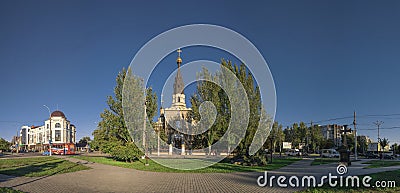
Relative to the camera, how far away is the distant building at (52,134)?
102 m

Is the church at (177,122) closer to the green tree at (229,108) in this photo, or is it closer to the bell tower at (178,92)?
the bell tower at (178,92)

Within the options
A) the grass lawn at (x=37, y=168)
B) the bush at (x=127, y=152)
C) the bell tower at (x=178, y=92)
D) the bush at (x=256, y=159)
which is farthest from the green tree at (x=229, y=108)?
the bell tower at (x=178, y=92)

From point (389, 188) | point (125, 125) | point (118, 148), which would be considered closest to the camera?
point (389, 188)

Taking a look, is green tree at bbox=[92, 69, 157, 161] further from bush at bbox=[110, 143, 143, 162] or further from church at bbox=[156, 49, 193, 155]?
church at bbox=[156, 49, 193, 155]

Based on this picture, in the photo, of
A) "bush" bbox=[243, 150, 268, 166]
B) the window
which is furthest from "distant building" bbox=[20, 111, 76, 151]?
"bush" bbox=[243, 150, 268, 166]

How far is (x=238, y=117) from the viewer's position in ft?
102

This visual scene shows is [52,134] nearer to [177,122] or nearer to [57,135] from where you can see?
[57,135]

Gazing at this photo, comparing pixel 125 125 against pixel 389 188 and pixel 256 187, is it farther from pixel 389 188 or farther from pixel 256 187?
pixel 389 188

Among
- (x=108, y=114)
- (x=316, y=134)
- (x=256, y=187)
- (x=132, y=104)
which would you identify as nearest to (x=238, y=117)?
(x=132, y=104)

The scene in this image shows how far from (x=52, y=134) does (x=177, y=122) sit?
70.1 metres

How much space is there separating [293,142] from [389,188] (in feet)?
251

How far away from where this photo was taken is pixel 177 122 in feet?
160

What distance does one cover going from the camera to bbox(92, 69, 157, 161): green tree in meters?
30.8

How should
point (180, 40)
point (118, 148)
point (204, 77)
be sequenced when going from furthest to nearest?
1. point (204, 77)
2. point (118, 148)
3. point (180, 40)
